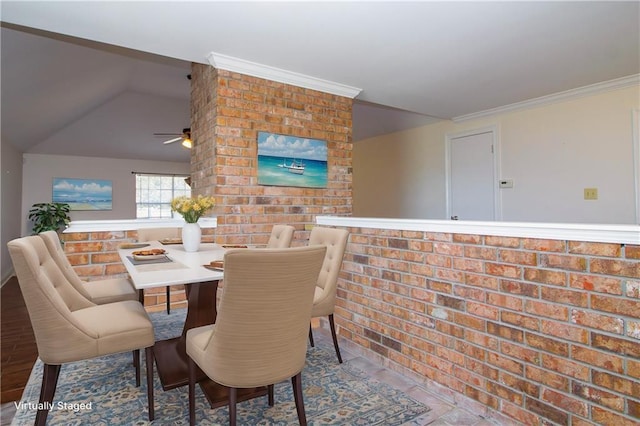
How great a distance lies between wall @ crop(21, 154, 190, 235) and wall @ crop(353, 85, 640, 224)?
242 inches

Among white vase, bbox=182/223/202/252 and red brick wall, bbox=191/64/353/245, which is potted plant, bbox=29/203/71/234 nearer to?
red brick wall, bbox=191/64/353/245

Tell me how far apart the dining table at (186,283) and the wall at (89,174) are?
632 cm

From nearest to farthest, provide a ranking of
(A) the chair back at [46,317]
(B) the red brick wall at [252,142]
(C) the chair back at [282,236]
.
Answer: (A) the chair back at [46,317], (C) the chair back at [282,236], (B) the red brick wall at [252,142]

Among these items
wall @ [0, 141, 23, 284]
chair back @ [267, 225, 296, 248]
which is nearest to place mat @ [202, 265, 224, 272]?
chair back @ [267, 225, 296, 248]

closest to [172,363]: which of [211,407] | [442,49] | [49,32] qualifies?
[211,407]

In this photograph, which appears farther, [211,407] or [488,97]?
[488,97]

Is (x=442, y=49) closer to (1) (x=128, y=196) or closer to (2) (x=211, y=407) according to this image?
(2) (x=211, y=407)

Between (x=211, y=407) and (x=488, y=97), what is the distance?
4214 mm

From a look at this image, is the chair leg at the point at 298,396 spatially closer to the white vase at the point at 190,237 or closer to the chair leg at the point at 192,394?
the chair leg at the point at 192,394

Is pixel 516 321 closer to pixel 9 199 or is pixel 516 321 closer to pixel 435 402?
pixel 435 402

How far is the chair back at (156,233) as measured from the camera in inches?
114

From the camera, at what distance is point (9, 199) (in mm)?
5574

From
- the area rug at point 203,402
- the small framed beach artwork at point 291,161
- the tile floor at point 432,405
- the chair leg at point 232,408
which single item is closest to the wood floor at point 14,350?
the area rug at point 203,402

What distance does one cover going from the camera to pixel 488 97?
13.5 ft
